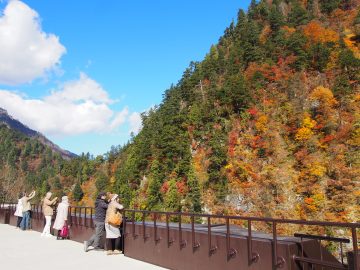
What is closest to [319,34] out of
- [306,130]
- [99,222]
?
[306,130]

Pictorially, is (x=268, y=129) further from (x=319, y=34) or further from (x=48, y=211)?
(x=48, y=211)

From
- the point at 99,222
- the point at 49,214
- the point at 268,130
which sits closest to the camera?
the point at 99,222

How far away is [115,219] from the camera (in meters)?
9.65

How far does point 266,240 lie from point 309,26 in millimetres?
70844

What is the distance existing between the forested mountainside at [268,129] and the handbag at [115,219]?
3404cm

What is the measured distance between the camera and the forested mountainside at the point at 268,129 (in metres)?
43.5

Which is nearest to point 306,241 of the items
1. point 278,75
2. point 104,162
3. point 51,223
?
point 51,223

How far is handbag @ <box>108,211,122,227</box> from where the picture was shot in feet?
31.6

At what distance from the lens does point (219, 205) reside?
47281 millimetres

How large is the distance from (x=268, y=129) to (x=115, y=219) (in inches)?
1851

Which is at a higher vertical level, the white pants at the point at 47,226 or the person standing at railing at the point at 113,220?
the person standing at railing at the point at 113,220

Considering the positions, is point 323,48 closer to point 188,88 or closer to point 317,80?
point 317,80

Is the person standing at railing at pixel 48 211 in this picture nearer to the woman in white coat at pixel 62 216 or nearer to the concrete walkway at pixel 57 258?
the woman in white coat at pixel 62 216

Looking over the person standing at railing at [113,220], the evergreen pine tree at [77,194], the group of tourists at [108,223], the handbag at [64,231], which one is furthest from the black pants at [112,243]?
the evergreen pine tree at [77,194]
